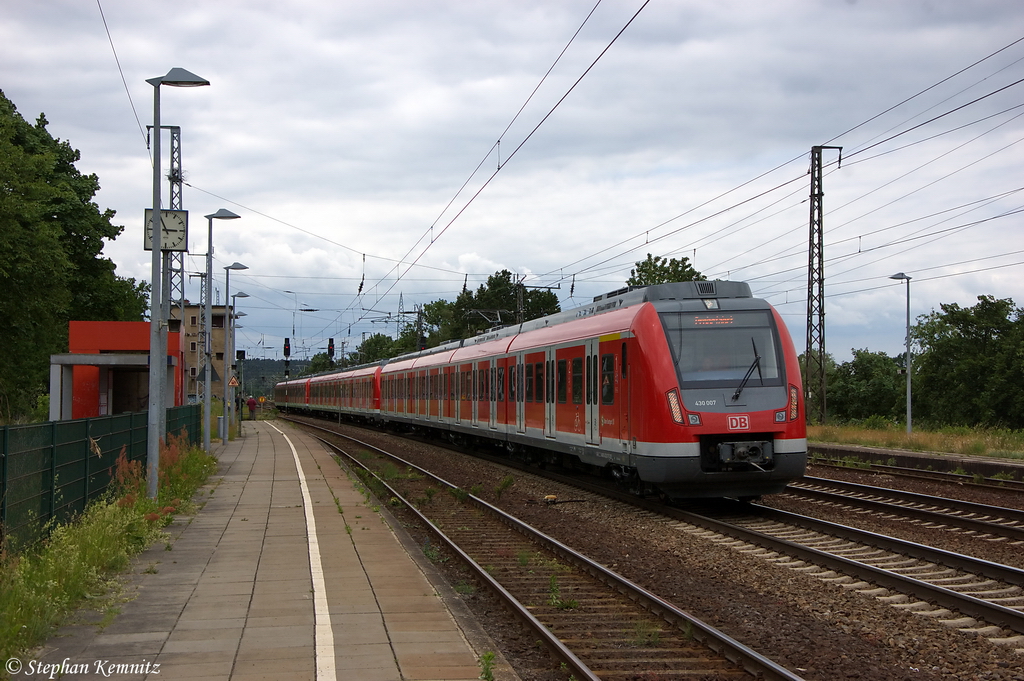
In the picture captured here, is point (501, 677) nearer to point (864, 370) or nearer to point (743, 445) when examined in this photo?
point (743, 445)

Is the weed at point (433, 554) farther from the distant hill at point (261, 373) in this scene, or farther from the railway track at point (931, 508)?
the distant hill at point (261, 373)

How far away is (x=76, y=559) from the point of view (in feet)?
29.0

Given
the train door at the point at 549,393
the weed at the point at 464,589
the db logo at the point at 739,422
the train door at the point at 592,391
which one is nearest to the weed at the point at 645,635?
the weed at the point at 464,589

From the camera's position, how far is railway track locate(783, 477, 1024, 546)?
1214cm

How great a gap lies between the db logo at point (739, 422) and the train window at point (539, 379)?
7.02 metres

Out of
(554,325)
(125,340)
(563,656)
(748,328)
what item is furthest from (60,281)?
(563,656)

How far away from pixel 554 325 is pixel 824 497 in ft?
21.7

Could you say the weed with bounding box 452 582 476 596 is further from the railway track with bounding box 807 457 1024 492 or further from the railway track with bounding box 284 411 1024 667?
the railway track with bounding box 807 457 1024 492

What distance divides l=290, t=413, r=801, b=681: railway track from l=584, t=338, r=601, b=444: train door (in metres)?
2.59

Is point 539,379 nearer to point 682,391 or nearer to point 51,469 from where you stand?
point 682,391

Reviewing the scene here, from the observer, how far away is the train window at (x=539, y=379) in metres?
19.9

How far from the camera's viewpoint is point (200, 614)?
314 inches

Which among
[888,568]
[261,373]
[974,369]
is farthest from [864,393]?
[261,373]

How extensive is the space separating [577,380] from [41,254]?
2172cm
